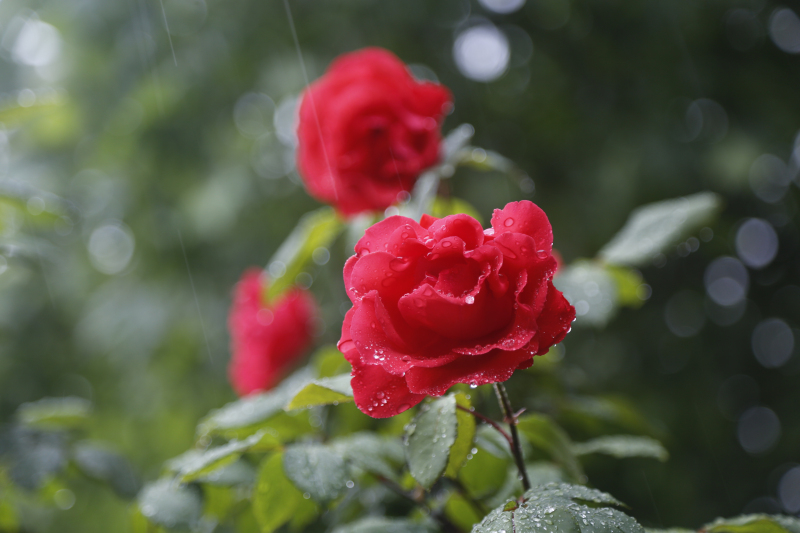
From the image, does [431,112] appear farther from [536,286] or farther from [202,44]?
[202,44]

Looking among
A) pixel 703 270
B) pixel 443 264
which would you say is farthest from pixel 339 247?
pixel 703 270

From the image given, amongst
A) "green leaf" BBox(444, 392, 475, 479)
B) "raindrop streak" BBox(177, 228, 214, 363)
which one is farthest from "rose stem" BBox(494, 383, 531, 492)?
"raindrop streak" BBox(177, 228, 214, 363)

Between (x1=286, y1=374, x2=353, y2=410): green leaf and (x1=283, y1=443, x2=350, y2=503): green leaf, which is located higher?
(x1=286, y1=374, x2=353, y2=410): green leaf

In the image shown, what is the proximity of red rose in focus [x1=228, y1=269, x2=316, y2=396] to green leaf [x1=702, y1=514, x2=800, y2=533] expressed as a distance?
805mm

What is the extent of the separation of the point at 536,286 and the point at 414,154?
0.43 metres

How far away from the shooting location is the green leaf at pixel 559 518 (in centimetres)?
42

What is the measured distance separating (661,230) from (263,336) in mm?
767

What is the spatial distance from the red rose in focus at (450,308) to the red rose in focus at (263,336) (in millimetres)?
695

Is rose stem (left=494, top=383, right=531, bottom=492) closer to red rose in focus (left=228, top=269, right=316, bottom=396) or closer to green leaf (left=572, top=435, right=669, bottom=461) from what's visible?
green leaf (left=572, top=435, right=669, bottom=461)

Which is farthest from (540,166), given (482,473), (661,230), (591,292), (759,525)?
(759,525)

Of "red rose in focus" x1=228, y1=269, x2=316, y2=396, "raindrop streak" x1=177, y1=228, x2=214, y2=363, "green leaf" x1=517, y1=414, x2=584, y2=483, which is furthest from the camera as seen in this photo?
"raindrop streak" x1=177, y1=228, x2=214, y2=363

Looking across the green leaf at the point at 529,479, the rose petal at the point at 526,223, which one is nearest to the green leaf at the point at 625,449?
the green leaf at the point at 529,479

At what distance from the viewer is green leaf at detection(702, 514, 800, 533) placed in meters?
0.52

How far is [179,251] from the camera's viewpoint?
6.15ft
